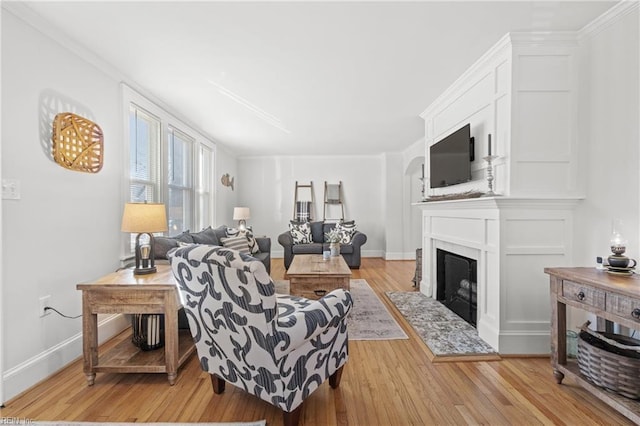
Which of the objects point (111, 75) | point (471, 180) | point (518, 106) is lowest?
point (471, 180)

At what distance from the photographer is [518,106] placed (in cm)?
243

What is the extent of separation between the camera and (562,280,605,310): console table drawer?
1.75 m

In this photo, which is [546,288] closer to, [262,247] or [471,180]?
[471,180]

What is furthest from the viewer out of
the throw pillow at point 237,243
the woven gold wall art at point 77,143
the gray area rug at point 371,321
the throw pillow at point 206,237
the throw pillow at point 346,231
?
the throw pillow at point 346,231

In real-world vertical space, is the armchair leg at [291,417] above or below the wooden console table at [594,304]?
below

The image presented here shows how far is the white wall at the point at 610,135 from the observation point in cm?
201

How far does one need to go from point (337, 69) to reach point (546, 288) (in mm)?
2554

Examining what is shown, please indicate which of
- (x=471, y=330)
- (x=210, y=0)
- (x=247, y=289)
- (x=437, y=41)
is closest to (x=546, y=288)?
(x=471, y=330)

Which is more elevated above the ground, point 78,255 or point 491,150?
point 491,150

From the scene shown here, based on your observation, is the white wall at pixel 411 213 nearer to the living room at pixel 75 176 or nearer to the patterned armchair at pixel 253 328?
the living room at pixel 75 176

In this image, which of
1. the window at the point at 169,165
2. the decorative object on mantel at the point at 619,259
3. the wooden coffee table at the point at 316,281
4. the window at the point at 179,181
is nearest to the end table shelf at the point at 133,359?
the window at the point at 169,165

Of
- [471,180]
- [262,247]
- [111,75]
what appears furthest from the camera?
[262,247]

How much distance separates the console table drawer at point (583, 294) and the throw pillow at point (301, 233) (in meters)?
4.67

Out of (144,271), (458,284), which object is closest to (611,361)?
(458,284)
